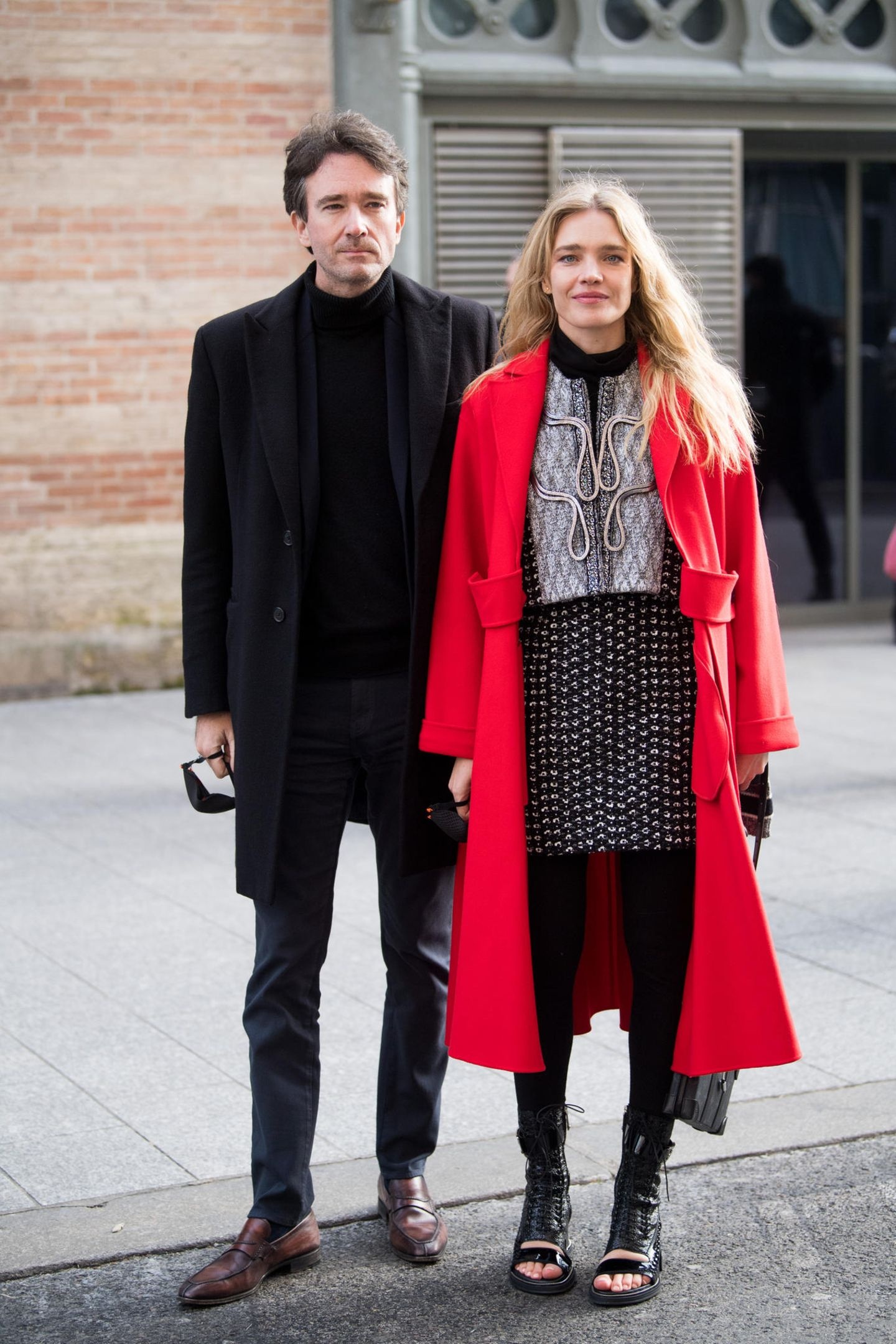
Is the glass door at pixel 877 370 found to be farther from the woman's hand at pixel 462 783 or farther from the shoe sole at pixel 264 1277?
the shoe sole at pixel 264 1277

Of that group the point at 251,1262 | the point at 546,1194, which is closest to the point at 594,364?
the point at 546,1194

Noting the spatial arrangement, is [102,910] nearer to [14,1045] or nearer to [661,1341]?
[14,1045]

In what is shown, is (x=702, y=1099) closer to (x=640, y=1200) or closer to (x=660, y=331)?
(x=640, y=1200)

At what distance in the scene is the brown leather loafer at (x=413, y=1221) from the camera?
138 inches

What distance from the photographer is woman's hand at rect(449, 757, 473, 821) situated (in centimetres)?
343

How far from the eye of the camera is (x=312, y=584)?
3.42 m

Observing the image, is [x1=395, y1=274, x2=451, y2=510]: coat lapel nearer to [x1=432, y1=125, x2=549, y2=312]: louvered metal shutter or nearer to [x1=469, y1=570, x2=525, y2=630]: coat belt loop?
[x1=469, y1=570, x2=525, y2=630]: coat belt loop

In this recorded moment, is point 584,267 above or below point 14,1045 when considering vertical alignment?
above

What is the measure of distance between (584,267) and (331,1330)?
6.43 feet

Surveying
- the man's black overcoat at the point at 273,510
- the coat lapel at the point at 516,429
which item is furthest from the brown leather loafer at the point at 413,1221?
the coat lapel at the point at 516,429

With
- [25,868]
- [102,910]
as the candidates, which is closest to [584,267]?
[102,910]

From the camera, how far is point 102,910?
5.84 meters

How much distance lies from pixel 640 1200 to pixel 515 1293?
0.29 meters

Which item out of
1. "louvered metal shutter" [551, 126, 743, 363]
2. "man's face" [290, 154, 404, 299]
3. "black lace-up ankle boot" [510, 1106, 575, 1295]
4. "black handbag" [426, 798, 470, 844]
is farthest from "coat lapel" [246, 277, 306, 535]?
"louvered metal shutter" [551, 126, 743, 363]
